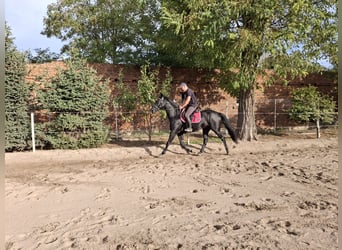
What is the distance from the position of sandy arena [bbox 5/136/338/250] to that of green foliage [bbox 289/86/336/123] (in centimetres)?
588

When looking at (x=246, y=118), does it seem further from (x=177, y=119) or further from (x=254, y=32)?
(x=177, y=119)

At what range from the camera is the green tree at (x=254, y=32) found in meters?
8.91

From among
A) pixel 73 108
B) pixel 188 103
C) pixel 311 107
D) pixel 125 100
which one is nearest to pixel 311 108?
pixel 311 107

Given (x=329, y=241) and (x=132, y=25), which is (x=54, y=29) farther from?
(x=329, y=241)

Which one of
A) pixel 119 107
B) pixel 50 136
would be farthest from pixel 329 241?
pixel 119 107

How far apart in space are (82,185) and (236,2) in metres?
6.68

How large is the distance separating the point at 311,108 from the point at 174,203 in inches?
451

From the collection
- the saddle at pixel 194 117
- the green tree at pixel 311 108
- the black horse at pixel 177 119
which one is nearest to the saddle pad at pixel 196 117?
the saddle at pixel 194 117

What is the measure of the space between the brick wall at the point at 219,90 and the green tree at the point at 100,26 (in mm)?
2573

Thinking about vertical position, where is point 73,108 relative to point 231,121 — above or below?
above

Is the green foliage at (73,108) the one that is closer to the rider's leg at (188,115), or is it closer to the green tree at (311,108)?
the rider's leg at (188,115)

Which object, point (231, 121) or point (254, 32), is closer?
point (254, 32)

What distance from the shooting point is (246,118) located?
470 inches

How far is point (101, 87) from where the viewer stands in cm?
1036
